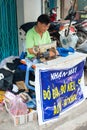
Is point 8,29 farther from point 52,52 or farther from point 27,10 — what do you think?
point 52,52

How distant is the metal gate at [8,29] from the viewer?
3.89m

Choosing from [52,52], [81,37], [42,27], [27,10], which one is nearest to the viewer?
[52,52]

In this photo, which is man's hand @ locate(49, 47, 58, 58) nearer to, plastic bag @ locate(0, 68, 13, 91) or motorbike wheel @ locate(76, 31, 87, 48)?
plastic bag @ locate(0, 68, 13, 91)

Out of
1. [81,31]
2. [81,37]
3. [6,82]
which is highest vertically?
[81,31]

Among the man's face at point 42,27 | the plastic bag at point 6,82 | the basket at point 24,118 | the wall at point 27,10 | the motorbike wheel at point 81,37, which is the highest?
the wall at point 27,10

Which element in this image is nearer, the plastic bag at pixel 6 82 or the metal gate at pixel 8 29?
the plastic bag at pixel 6 82

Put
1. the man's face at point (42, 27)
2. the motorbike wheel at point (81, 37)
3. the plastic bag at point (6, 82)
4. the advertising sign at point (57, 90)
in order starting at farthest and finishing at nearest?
1. the motorbike wheel at point (81, 37)
2. the plastic bag at point (6, 82)
3. the man's face at point (42, 27)
4. the advertising sign at point (57, 90)

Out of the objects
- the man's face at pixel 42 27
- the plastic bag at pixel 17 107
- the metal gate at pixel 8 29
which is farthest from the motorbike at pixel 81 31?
the plastic bag at pixel 17 107

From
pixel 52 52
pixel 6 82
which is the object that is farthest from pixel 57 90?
pixel 6 82

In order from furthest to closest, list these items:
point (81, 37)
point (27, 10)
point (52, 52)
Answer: point (81, 37) < point (27, 10) < point (52, 52)

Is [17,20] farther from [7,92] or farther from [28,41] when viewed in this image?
[7,92]

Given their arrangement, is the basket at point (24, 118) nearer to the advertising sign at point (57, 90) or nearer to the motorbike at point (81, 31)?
the advertising sign at point (57, 90)

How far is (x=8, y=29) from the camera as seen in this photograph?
4020 millimetres

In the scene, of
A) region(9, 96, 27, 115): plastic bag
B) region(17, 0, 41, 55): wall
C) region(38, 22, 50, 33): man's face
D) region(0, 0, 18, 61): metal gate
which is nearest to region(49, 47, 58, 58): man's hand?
region(38, 22, 50, 33): man's face
